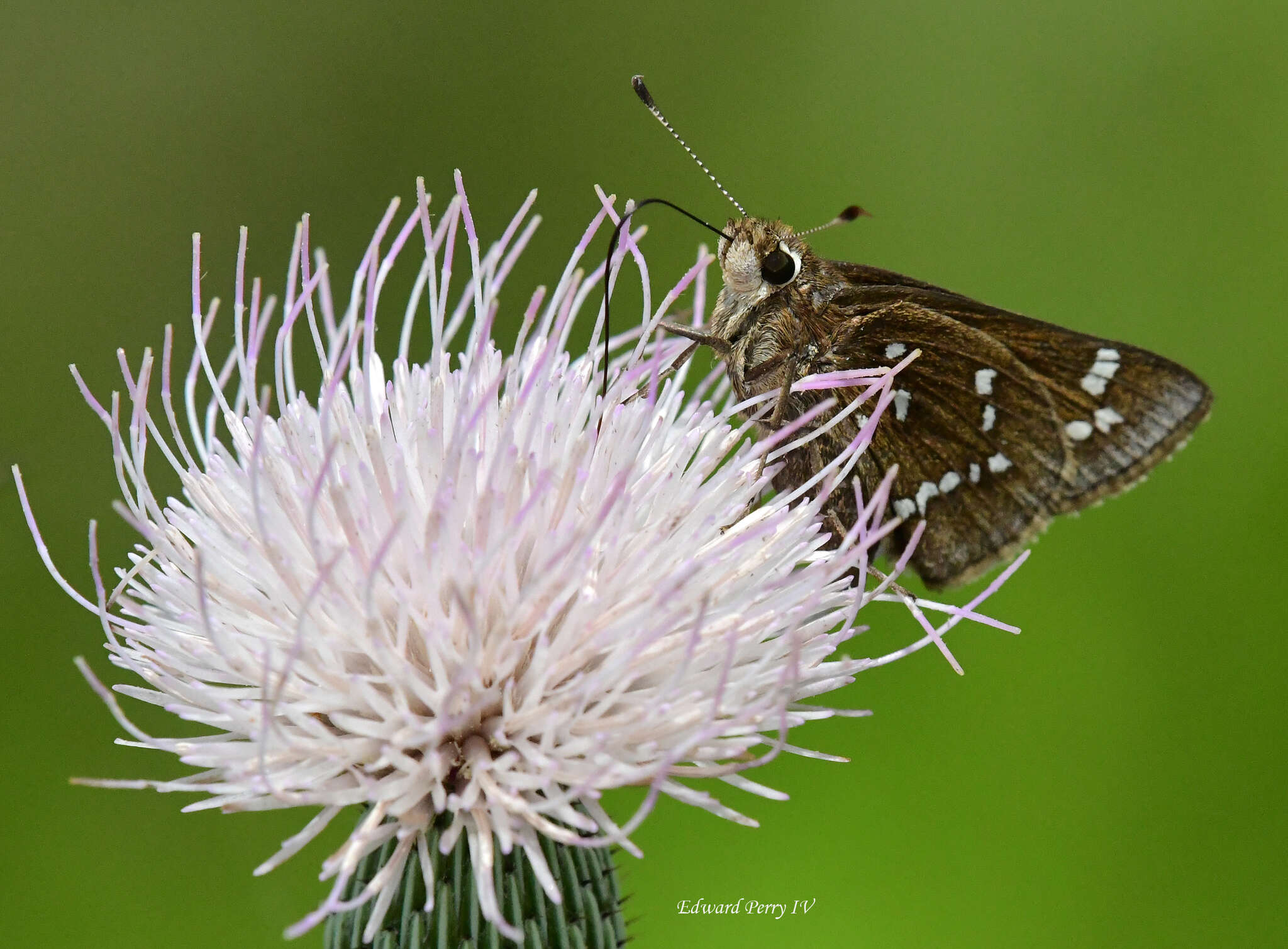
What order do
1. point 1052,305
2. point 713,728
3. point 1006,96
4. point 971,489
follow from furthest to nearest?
1. point 1006,96
2. point 1052,305
3. point 971,489
4. point 713,728

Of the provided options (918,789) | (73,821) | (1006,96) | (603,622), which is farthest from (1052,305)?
(73,821)

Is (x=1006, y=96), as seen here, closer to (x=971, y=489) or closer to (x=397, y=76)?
(x=397, y=76)

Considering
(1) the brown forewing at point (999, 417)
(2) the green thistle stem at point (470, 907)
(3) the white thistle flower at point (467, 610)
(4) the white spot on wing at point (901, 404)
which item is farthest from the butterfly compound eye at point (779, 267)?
(2) the green thistle stem at point (470, 907)

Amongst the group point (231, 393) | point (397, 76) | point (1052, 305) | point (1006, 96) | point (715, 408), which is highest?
point (397, 76)

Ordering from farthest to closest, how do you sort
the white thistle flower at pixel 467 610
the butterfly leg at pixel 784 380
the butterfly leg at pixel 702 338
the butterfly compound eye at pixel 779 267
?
the butterfly compound eye at pixel 779 267
the butterfly leg at pixel 702 338
the butterfly leg at pixel 784 380
the white thistle flower at pixel 467 610

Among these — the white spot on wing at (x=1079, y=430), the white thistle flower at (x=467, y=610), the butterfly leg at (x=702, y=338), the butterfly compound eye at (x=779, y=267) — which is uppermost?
the butterfly compound eye at (x=779, y=267)

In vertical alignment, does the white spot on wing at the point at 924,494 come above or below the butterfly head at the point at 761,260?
below

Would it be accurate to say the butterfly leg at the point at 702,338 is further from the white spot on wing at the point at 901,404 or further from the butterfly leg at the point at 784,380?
the white spot on wing at the point at 901,404
